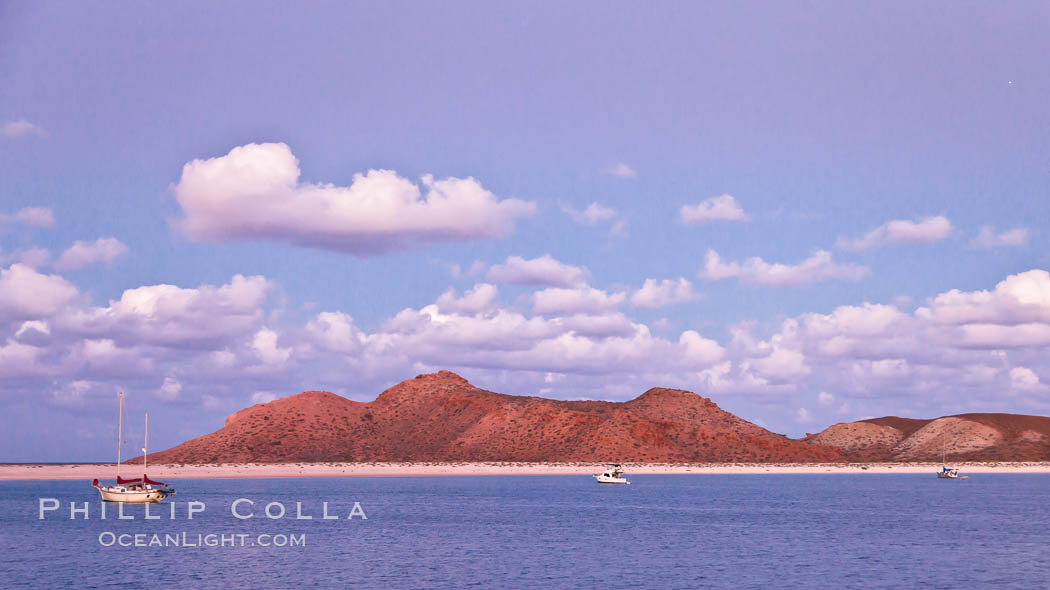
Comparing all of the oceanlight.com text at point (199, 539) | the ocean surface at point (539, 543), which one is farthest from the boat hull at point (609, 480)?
the oceanlight.com text at point (199, 539)

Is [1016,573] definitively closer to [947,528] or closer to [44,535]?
[947,528]

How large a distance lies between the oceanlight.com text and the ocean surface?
0.36 m

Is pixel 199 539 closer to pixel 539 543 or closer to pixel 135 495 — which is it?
pixel 539 543

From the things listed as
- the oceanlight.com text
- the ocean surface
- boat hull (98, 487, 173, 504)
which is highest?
boat hull (98, 487, 173, 504)

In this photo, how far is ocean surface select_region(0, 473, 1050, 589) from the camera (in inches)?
2203

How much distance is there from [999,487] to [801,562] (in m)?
127

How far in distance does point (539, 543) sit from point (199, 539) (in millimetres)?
24276

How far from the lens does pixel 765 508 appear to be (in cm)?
11488

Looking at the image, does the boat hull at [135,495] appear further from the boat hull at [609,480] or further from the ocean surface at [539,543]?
the boat hull at [609,480]

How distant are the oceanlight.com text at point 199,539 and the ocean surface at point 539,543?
36cm

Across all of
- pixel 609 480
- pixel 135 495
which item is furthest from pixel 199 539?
pixel 609 480

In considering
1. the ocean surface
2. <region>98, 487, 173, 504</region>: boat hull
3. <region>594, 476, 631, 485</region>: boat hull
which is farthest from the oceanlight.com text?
<region>594, 476, 631, 485</region>: boat hull

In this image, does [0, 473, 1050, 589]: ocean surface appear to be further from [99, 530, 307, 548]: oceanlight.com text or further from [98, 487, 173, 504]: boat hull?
[98, 487, 173, 504]: boat hull

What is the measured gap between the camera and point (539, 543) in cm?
7419
